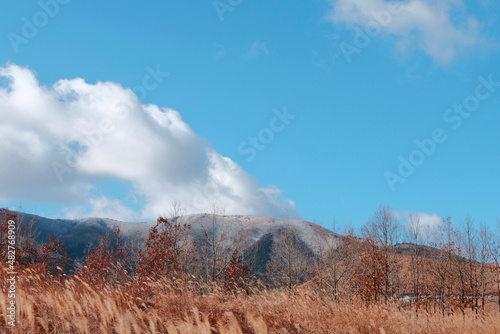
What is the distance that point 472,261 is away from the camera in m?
36.8

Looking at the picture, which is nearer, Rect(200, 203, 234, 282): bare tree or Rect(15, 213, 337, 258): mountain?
Rect(200, 203, 234, 282): bare tree

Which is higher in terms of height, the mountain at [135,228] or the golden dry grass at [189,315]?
the mountain at [135,228]

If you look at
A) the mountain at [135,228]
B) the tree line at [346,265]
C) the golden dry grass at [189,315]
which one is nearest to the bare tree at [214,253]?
the tree line at [346,265]

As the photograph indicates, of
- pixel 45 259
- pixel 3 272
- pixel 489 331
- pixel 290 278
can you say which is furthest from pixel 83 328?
pixel 290 278

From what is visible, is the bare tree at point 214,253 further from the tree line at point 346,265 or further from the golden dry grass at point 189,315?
the golden dry grass at point 189,315

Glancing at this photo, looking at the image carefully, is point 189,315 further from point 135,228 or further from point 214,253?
point 135,228

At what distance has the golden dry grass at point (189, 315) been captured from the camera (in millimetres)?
7180

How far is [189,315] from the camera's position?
891 centimetres

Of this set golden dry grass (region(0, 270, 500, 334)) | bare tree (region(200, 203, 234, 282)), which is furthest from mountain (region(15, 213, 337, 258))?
golden dry grass (region(0, 270, 500, 334))

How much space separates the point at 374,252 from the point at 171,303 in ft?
67.1

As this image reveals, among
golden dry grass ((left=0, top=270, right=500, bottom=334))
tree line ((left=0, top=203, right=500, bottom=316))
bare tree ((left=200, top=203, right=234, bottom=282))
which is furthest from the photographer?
bare tree ((left=200, top=203, right=234, bottom=282))

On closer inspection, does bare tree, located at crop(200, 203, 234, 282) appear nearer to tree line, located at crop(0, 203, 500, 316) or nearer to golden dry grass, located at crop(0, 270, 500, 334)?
tree line, located at crop(0, 203, 500, 316)

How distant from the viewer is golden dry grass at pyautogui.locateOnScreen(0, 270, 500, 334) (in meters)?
7.18

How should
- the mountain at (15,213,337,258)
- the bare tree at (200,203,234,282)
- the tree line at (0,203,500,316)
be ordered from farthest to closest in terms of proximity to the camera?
the mountain at (15,213,337,258)
the bare tree at (200,203,234,282)
the tree line at (0,203,500,316)
